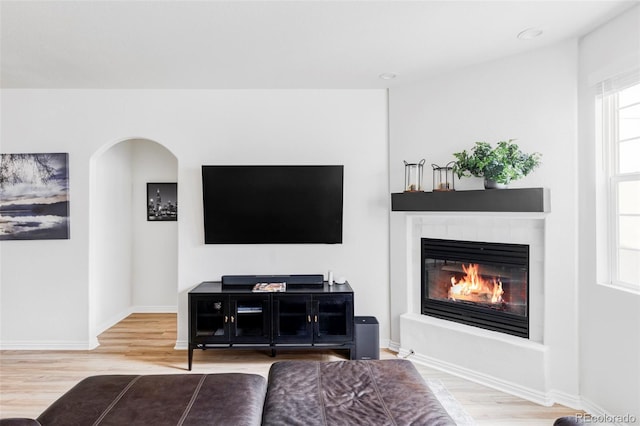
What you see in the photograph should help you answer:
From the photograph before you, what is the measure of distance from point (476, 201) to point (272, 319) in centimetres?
200

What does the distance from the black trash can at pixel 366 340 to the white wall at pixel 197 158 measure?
42 centimetres

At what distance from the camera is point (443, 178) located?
10.8ft

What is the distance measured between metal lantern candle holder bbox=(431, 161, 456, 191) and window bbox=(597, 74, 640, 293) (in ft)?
3.45

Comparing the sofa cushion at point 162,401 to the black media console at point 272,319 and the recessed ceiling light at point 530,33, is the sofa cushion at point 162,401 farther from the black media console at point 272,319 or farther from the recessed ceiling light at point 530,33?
the recessed ceiling light at point 530,33

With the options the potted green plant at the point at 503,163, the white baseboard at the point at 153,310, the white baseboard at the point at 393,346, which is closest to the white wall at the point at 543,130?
the potted green plant at the point at 503,163

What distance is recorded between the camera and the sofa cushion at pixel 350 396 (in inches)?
58.7

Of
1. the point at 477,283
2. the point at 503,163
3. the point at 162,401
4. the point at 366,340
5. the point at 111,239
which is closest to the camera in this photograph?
the point at 162,401

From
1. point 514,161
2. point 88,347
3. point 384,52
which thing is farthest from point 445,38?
point 88,347

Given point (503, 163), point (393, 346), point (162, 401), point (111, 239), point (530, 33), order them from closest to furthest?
point (162, 401), point (530, 33), point (503, 163), point (393, 346), point (111, 239)

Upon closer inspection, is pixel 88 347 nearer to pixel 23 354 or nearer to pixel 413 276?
pixel 23 354

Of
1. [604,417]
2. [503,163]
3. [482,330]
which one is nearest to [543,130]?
[503,163]

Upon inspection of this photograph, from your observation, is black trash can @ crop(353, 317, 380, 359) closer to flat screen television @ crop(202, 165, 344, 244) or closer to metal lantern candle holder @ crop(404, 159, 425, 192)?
flat screen television @ crop(202, 165, 344, 244)

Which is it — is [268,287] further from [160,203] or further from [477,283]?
[160,203]

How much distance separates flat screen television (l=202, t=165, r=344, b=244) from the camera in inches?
139
